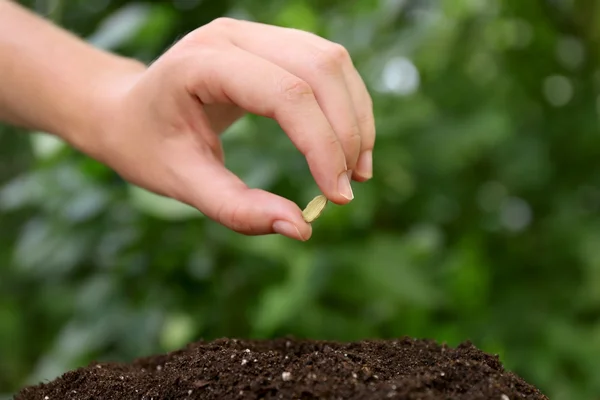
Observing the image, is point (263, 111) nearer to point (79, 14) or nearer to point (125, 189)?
point (125, 189)

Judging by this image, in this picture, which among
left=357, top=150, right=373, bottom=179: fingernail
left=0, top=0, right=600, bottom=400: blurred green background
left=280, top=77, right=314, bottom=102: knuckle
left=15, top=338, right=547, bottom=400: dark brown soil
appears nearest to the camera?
left=15, top=338, right=547, bottom=400: dark brown soil

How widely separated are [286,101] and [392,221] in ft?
3.04

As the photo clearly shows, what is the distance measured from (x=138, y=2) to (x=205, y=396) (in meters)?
1.30

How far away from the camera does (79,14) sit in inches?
64.0

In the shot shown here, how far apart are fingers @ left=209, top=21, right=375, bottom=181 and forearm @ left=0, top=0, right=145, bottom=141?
8.0 inches

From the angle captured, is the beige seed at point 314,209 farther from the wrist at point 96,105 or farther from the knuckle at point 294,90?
the wrist at point 96,105

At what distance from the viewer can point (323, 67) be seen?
63 centimetres

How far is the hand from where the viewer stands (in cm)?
59

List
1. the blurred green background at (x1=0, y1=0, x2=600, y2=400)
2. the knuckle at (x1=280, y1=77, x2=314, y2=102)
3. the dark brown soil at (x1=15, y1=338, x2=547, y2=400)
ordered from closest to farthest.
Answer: the dark brown soil at (x1=15, y1=338, x2=547, y2=400) → the knuckle at (x1=280, y1=77, x2=314, y2=102) → the blurred green background at (x1=0, y1=0, x2=600, y2=400)

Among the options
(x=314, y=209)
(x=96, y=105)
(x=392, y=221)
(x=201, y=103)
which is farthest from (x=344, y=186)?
(x=392, y=221)

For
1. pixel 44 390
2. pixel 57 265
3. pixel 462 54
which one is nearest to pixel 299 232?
pixel 44 390

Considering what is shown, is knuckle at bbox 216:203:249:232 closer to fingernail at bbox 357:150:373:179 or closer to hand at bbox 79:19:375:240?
hand at bbox 79:19:375:240

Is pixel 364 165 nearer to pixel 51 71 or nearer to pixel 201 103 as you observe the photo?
pixel 201 103

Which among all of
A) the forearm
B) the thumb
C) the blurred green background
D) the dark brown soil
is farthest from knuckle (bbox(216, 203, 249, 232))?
the blurred green background
